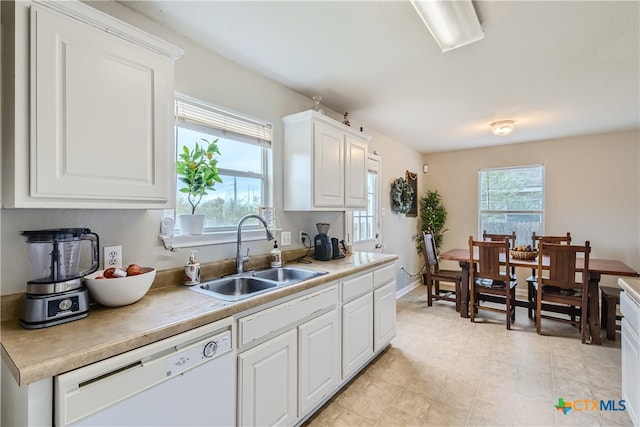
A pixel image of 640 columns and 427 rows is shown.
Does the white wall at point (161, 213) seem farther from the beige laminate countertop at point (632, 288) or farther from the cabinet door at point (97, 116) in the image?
the beige laminate countertop at point (632, 288)

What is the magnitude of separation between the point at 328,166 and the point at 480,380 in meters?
2.06

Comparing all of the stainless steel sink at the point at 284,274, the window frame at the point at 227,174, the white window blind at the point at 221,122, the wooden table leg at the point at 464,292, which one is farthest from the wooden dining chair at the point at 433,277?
the white window blind at the point at 221,122

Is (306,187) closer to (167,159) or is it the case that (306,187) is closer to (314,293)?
(314,293)

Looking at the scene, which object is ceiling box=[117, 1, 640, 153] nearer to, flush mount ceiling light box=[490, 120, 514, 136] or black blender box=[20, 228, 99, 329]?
flush mount ceiling light box=[490, 120, 514, 136]

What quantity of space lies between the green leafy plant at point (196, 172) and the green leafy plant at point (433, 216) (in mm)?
4202

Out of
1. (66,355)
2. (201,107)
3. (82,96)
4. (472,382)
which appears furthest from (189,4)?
(472,382)

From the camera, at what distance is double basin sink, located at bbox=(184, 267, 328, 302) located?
5.89ft

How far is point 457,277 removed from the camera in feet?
12.7

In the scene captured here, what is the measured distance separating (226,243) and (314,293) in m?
0.72

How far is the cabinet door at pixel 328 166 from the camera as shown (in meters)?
2.48

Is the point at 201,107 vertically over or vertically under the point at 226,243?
over

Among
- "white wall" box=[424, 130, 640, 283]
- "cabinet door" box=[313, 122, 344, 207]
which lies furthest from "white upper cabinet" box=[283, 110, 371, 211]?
"white wall" box=[424, 130, 640, 283]

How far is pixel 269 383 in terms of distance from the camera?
1571 mm

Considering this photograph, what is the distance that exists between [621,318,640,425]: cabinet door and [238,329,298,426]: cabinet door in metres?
1.81
